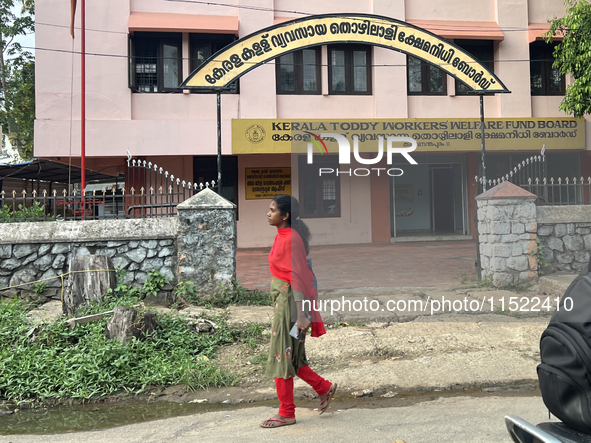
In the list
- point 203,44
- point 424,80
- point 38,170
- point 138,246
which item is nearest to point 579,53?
point 424,80

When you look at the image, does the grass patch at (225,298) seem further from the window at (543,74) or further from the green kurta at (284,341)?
the window at (543,74)

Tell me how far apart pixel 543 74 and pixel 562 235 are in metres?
9.03

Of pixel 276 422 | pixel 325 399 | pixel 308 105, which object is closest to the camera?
pixel 276 422

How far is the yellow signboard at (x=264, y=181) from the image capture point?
14.3m

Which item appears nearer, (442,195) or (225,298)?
(225,298)

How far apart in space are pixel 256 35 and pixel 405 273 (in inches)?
183

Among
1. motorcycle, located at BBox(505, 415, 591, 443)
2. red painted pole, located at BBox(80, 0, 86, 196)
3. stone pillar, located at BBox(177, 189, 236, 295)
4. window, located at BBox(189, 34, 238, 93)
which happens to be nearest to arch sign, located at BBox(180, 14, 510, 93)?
stone pillar, located at BBox(177, 189, 236, 295)

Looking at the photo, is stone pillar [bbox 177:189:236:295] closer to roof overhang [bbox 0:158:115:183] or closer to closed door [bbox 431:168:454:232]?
roof overhang [bbox 0:158:115:183]

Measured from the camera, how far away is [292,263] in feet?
11.3

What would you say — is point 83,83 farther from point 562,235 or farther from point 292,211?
point 562,235

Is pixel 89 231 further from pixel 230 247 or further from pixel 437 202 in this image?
pixel 437 202

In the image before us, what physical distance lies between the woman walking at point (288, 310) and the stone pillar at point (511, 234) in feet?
14.8

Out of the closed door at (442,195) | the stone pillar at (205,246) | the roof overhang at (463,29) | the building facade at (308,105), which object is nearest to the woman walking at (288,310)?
the stone pillar at (205,246)

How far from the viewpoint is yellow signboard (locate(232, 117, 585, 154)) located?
1277 centimetres
